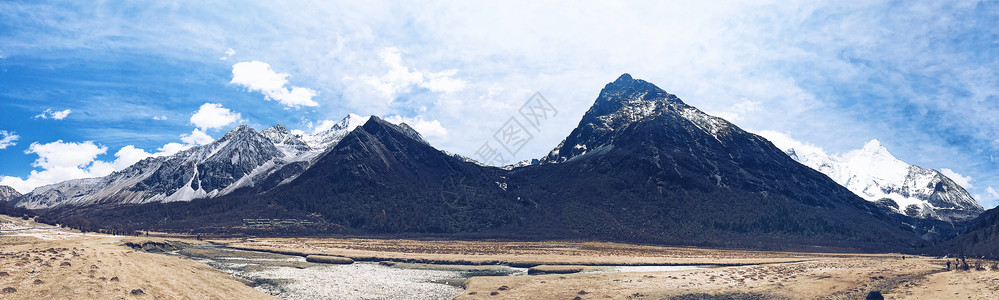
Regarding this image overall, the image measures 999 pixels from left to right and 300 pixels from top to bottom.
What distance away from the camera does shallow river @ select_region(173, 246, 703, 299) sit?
177ft

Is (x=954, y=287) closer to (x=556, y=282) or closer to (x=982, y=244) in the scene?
(x=556, y=282)

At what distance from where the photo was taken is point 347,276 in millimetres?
66875

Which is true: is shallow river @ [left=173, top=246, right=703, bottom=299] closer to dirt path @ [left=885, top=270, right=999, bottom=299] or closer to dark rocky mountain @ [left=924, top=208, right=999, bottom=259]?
dirt path @ [left=885, top=270, right=999, bottom=299]

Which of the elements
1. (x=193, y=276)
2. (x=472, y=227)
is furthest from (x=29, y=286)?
(x=472, y=227)

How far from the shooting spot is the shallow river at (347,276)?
177 ft

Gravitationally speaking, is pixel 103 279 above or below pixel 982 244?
below

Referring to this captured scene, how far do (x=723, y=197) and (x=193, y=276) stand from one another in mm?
181809

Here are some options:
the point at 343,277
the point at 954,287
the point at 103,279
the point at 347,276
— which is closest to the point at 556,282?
the point at 343,277

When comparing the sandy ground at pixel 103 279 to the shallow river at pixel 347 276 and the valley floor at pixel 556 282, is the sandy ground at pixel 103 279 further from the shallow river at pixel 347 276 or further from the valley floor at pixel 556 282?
the shallow river at pixel 347 276

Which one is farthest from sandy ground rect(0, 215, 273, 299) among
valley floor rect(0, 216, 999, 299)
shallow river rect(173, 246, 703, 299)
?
shallow river rect(173, 246, 703, 299)

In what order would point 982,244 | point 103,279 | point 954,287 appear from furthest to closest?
point 982,244 < point 954,287 < point 103,279

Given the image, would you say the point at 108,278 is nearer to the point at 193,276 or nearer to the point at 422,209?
the point at 193,276

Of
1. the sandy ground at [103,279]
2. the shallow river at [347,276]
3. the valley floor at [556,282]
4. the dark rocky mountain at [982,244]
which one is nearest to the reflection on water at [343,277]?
the shallow river at [347,276]

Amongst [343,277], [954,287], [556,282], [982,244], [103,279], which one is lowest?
[343,277]
